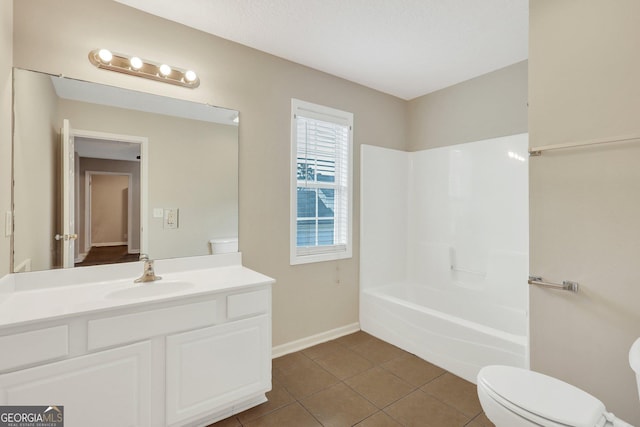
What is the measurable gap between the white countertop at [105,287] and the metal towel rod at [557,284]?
4.96 feet

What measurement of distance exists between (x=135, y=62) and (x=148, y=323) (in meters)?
1.56

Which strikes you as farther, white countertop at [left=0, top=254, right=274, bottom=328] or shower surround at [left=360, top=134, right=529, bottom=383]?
shower surround at [left=360, top=134, right=529, bottom=383]

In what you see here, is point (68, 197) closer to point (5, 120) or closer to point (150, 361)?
point (5, 120)

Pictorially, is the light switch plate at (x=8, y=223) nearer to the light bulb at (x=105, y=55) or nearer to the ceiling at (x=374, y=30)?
the light bulb at (x=105, y=55)

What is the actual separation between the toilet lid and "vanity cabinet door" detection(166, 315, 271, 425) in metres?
1.20

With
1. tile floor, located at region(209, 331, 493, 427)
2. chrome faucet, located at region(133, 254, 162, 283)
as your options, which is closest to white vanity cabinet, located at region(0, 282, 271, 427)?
tile floor, located at region(209, 331, 493, 427)

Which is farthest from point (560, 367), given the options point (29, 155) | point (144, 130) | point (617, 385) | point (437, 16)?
point (29, 155)

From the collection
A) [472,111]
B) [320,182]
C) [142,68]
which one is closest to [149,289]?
[142,68]

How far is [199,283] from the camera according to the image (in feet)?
5.85

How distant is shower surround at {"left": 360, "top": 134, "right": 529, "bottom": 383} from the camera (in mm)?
2292

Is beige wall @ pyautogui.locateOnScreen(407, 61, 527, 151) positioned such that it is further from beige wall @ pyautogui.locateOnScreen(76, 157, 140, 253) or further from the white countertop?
beige wall @ pyautogui.locateOnScreen(76, 157, 140, 253)

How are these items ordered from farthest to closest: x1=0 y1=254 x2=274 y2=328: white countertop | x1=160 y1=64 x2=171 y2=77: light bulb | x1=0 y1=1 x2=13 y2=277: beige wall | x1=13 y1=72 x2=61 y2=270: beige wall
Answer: x1=160 y1=64 x2=171 y2=77: light bulb → x1=13 y1=72 x2=61 y2=270: beige wall → x1=0 y1=1 x2=13 y2=277: beige wall → x1=0 y1=254 x2=274 y2=328: white countertop

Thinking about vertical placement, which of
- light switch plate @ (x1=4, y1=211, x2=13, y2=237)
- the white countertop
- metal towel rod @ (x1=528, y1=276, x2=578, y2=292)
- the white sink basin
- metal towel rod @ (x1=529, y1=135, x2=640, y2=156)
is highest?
metal towel rod @ (x1=529, y1=135, x2=640, y2=156)

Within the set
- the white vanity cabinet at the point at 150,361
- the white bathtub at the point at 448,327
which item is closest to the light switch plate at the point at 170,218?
the white vanity cabinet at the point at 150,361
